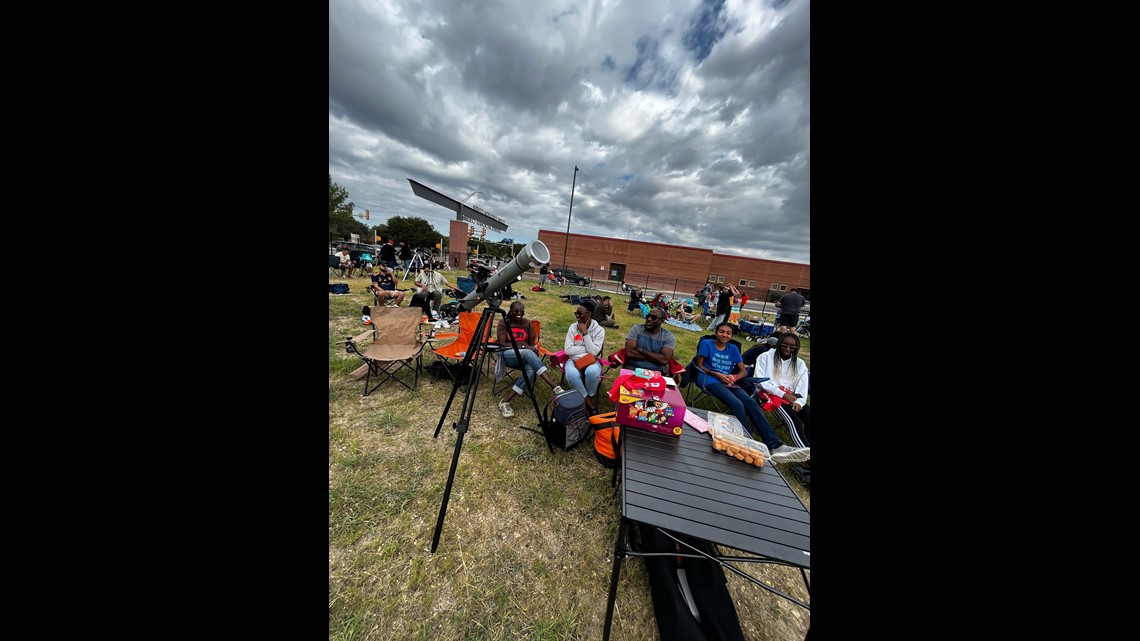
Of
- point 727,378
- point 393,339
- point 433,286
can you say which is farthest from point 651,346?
point 433,286

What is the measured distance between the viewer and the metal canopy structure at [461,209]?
16.0 meters

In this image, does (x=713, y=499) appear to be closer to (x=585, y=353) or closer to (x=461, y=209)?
(x=585, y=353)

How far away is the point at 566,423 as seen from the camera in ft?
10.5

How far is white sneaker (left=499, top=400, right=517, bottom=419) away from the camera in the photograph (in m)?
3.82

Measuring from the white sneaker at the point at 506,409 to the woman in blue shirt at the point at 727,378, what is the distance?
7.94 ft

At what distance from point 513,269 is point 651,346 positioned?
100 inches

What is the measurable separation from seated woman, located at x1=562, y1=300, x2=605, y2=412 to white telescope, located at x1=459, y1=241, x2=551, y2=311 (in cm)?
156

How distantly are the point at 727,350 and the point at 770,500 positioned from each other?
257 centimetres

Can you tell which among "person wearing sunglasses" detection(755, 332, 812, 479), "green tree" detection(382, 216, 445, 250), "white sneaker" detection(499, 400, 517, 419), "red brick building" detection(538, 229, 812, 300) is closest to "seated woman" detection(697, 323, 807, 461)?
"person wearing sunglasses" detection(755, 332, 812, 479)
